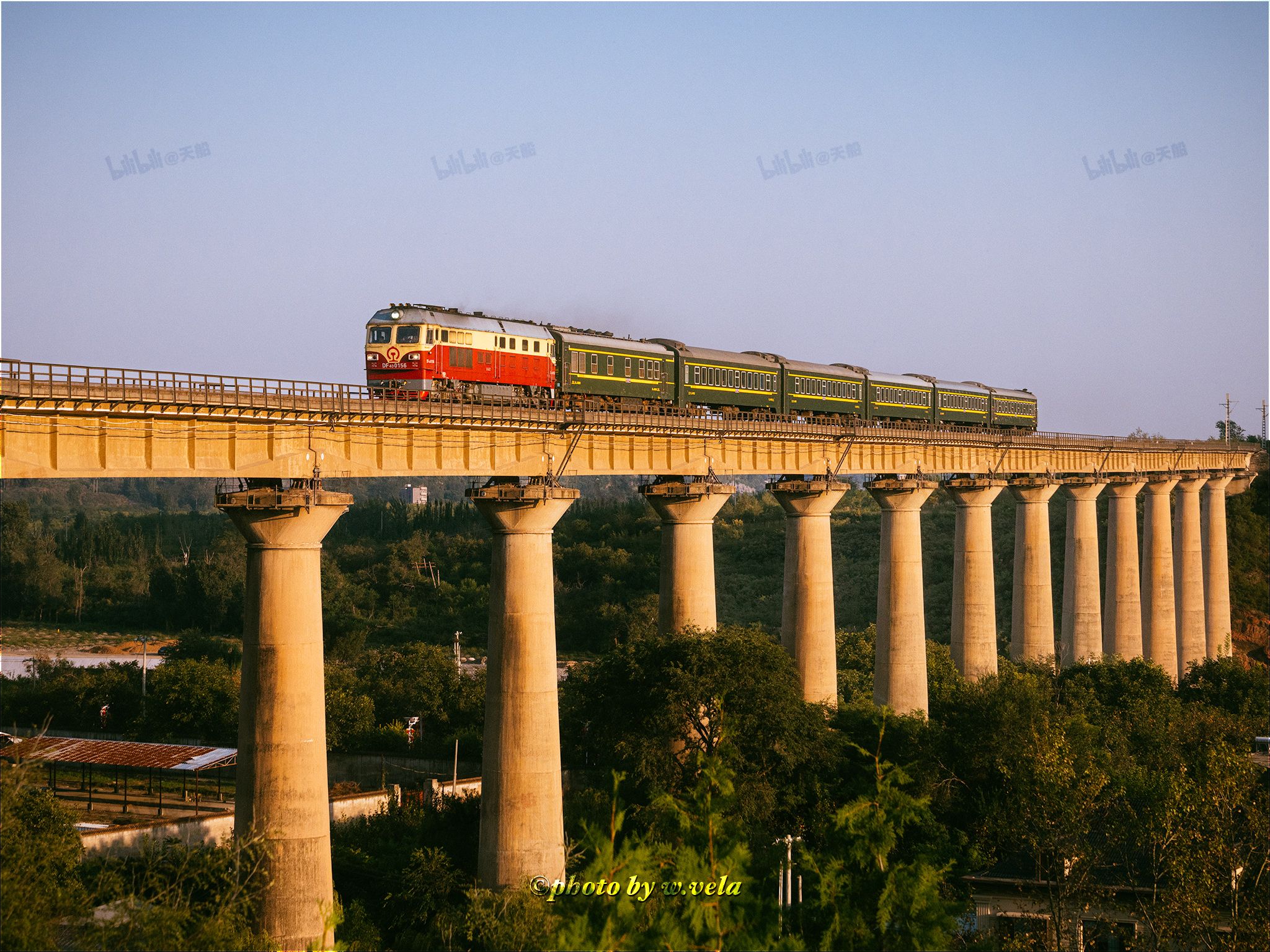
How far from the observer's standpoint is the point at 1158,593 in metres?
83.1

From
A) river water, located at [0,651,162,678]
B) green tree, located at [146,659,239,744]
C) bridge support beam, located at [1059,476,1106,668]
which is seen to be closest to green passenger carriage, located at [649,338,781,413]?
bridge support beam, located at [1059,476,1106,668]

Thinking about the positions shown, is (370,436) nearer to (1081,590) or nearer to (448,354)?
(448,354)

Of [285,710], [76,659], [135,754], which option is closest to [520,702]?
[285,710]

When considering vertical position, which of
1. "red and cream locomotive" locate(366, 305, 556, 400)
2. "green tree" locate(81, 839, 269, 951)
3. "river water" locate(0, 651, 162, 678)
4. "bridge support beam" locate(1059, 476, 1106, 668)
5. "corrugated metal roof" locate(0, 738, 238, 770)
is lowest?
"river water" locate(0, 651, 162, 678)

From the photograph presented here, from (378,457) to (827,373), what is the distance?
3154 centimetres

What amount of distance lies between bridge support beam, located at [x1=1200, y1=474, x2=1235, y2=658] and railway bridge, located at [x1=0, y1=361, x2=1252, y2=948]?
33506 millimetres

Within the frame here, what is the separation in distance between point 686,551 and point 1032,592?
3084cm

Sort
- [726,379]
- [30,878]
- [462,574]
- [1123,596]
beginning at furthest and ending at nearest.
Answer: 1. [462,574]
2. [1123,596]
3. [726,379]
4. [30,878]

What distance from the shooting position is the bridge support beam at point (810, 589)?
51.7m

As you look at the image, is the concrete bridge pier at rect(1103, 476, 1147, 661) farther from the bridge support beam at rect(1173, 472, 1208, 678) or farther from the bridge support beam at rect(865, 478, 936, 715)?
the bridge support beam at rect(865, 478, 936, 715)

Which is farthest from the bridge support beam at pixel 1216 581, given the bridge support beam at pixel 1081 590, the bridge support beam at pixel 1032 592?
the bridge support beam at pixel 1032 592

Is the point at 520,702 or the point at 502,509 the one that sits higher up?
the point at 502,509

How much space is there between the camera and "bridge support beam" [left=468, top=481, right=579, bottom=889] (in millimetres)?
37000

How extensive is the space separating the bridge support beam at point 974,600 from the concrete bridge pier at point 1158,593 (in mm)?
23442
